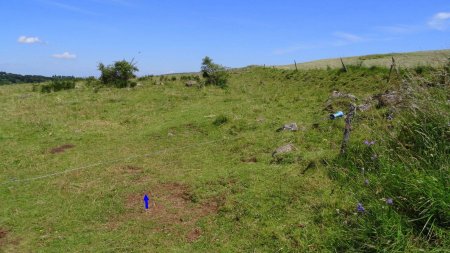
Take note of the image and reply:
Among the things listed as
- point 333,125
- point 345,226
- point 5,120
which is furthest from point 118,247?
point 5,120

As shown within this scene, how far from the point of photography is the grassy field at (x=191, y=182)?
590cm

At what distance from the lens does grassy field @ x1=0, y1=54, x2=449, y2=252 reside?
5898mm

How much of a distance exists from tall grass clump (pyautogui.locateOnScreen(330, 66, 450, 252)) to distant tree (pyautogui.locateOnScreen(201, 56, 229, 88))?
72.3 ft

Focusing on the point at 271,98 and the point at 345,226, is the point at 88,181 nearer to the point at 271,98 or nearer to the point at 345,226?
the point at 345,226

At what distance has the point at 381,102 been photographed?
1174cm

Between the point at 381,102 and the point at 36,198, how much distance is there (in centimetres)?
964

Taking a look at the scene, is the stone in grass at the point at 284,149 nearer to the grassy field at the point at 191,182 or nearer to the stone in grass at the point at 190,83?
the grassy field at the point at 191,182

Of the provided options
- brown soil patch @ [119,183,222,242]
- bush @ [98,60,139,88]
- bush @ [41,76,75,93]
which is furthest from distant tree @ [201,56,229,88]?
brown soil patch @ [119,183,222,242]

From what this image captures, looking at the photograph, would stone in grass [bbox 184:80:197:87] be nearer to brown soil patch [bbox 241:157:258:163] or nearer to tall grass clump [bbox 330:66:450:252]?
brown soil patch [bbox 241:157:258:163]

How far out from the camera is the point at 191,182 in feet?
29.2

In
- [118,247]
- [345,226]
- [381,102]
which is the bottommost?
[118,247]

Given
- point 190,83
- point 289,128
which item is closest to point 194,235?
point 289,128

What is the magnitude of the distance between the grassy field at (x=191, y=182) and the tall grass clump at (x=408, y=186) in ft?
0.14

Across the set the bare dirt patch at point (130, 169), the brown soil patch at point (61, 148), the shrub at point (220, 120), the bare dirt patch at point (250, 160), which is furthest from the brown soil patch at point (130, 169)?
the shrub at point (220, 120)
